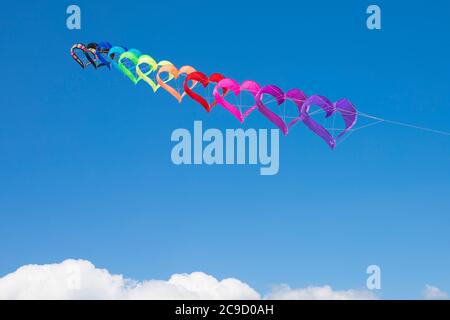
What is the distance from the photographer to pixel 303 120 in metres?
16.6
